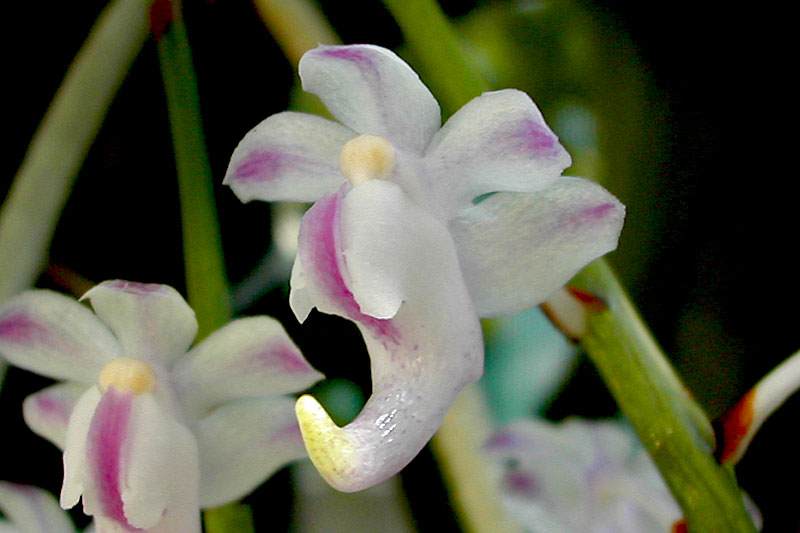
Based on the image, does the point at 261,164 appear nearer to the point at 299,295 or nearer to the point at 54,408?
the point at 299,295

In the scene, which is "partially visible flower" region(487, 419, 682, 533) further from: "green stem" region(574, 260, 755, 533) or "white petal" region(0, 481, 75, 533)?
"white petal" region(0, 481, 75, 533)

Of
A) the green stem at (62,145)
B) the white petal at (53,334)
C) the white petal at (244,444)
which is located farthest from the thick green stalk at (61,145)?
the white petal at (244,444)

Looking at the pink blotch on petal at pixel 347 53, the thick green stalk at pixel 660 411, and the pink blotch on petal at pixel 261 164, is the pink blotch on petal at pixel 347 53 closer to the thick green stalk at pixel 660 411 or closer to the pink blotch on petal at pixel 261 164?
the pink blotch on petal at pixel 261 164

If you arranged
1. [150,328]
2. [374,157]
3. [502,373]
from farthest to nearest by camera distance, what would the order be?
[502,373]
[150,328]
[374,157]

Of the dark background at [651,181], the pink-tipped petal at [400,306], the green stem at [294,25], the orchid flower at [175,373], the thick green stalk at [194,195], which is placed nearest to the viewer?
the pink-tipped petal at [400,306]

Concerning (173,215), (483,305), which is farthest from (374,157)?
(173,215)

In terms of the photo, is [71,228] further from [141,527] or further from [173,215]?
[141,527]

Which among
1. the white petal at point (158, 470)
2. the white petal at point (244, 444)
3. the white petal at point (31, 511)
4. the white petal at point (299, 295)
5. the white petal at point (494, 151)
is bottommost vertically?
the white petal at point (31, 511)
